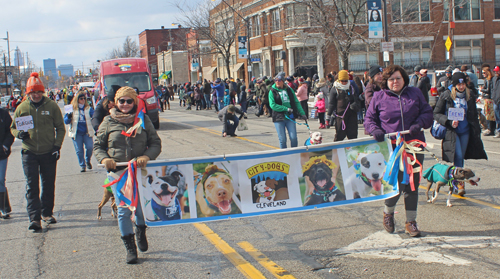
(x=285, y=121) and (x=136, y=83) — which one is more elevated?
(x=136, y=83)

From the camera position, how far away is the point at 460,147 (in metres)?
7.09

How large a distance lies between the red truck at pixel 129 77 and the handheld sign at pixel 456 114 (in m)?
13.8

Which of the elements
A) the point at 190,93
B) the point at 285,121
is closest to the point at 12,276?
the point at 285,121

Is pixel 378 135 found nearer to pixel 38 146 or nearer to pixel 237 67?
pixel 38 146

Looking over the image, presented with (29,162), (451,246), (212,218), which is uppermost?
(29,162)

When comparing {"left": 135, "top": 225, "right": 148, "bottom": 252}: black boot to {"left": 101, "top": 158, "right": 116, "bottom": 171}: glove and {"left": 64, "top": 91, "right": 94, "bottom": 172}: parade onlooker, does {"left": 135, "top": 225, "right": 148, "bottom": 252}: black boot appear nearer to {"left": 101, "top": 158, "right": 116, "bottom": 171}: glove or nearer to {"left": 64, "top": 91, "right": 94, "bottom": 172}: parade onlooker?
{"left": 101, "top": 158, "right": 116, "bottom": 171}: glove

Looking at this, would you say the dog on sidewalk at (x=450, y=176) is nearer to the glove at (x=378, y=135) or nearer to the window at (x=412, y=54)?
the glove at (x=378, y=135)

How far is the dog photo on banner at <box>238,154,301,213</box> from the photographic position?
17.7 ft

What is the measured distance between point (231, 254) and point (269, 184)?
2.83 ft

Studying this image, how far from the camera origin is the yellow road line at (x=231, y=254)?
4.68 meters

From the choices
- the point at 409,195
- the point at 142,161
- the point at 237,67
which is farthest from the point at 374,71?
the point at 237,67

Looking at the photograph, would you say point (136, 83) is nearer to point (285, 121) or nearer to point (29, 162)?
point (285, 121)

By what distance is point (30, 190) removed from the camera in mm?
6504

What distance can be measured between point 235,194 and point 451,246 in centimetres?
232
